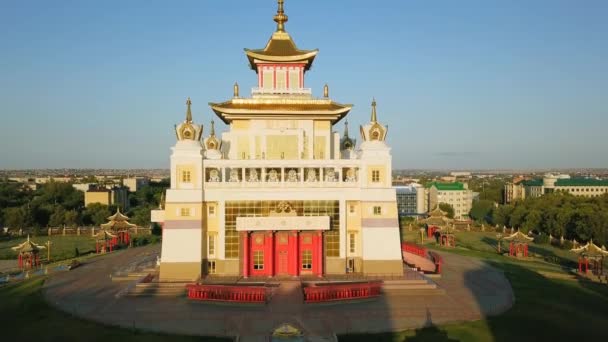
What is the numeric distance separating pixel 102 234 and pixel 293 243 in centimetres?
2654

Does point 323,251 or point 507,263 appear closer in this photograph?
point 323,251

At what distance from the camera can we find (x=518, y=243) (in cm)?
4850

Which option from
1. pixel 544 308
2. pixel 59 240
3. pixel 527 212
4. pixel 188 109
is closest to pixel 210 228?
pixel 188 109

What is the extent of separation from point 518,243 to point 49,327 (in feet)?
130

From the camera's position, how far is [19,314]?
26531 millimetres

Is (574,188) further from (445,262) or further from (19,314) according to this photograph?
(19,314)

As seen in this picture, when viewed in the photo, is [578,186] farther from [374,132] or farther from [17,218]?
[17,218]

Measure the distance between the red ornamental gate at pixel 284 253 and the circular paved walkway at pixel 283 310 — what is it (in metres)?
2.08

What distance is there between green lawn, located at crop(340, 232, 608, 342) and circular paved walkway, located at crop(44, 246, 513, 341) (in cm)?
79

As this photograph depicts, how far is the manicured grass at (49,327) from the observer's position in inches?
886

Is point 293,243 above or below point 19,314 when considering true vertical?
above

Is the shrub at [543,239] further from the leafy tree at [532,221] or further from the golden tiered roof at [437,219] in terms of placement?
the golden tiered roof at [437,219]

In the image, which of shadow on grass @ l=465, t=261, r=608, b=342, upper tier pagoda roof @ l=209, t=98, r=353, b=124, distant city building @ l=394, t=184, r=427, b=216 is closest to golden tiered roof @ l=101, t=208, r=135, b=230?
upper tier pagoda roof @ l=209, t=98, r=353, b=124

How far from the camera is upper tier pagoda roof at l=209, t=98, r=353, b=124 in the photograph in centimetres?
3550
